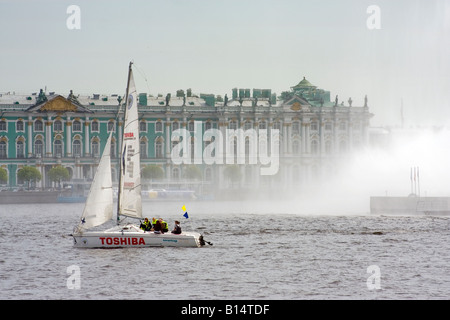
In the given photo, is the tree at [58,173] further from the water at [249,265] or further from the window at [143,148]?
the water at [249,265]

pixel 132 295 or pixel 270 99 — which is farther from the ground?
pixel 270 99

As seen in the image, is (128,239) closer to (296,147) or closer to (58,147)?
(58,147)

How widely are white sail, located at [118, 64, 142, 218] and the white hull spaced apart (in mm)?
1059

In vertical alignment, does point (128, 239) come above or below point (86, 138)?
below

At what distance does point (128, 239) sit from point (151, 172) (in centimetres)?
7902

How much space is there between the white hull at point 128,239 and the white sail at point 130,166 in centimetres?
106

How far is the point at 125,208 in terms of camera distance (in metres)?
43.3

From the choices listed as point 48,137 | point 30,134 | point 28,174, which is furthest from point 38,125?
point 28,174

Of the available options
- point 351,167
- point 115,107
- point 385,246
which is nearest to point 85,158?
point 115,107

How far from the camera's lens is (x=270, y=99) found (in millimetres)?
133000

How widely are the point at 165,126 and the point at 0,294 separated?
94.6 metres

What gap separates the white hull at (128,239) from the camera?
41.9 meters
